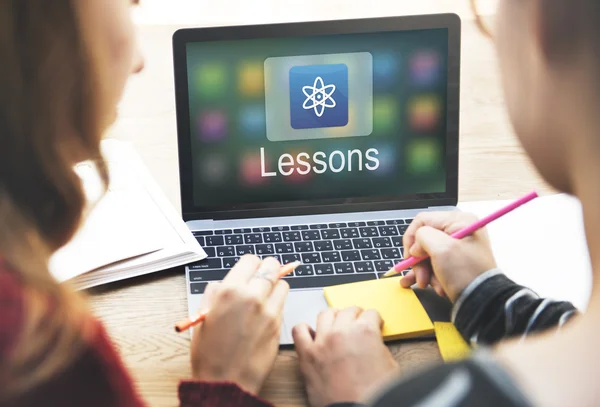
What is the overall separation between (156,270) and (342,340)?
28cm

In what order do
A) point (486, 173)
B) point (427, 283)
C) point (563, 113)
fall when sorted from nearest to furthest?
point (563, 113), point (427, 283), point (486, 173)

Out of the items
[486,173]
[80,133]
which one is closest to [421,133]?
[486,173]

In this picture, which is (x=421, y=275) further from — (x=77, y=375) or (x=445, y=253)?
(x=77, y=375)

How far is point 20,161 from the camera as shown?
61 cm

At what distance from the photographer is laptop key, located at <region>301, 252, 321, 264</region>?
98cm

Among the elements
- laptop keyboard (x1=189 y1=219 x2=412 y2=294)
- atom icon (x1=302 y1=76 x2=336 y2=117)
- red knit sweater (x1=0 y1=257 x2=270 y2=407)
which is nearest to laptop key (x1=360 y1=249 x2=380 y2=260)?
laptop keyboard (x1=189 y1=219 x2=412 y2=294)

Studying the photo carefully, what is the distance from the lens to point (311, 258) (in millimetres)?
985

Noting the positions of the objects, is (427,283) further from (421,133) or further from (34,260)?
(34,260)

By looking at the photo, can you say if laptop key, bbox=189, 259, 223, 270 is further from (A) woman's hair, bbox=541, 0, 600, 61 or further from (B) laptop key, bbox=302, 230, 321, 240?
(A) woman's hair, bbox=541, 0, 600, 61

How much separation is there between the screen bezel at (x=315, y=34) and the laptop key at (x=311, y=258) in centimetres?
11

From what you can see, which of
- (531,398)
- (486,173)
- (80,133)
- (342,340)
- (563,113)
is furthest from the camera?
(486,173)

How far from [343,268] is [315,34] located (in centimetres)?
32

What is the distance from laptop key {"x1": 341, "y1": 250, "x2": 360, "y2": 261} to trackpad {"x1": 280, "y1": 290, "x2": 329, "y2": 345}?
0.25 feet

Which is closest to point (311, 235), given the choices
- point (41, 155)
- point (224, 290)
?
point (224, 290)
